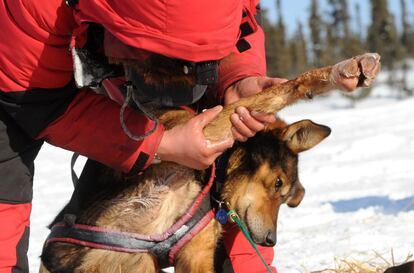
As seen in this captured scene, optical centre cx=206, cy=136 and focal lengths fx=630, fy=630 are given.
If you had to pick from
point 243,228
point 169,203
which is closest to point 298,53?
point 243,228

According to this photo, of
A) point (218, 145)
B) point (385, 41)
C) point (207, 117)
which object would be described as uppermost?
point (207, 117)

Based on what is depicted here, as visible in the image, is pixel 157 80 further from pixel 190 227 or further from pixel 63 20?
pixel 190 227

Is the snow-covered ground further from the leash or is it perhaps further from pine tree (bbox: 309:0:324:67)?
pine tree (bbox: 309:0:324:67)

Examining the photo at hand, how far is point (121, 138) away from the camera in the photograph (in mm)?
2615

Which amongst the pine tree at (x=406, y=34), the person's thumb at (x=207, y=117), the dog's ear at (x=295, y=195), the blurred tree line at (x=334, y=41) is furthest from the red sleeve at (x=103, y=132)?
the pine tree at (x=406, y=34)

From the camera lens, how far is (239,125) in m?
2.73

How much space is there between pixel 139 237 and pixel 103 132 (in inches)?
21.9

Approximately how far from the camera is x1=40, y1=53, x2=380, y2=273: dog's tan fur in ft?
9.43

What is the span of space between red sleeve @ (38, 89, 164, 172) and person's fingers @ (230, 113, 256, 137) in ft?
1.05

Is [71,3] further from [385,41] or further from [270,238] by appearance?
[385,41]

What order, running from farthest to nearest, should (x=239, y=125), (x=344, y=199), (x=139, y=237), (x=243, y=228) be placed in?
(x=344, y=199)
(x=243, y=228)
(x=139, y=237)
(x=239, y=125)

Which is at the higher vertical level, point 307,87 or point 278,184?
point 307,87

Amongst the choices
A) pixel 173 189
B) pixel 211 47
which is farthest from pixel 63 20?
pixel 173 189

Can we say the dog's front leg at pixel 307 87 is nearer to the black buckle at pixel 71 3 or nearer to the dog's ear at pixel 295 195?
the black buckle at pixel 71 3
